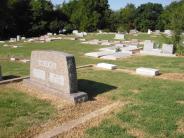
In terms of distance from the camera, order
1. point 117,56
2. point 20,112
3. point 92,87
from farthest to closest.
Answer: point 117,56 < point 92,87 < point 20,112

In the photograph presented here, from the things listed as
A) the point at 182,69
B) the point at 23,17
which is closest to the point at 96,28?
the point at 23,17

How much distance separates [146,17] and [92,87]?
5531 cm

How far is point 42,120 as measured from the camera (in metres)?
7.20

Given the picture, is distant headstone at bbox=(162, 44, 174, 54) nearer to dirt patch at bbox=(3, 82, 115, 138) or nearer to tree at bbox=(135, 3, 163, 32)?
dirt patch at bbox=(3, 82, 115, 138)

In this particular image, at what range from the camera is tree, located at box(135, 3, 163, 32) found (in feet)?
204

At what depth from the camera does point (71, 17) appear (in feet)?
180

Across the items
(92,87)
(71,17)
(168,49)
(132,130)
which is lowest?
(132,130)

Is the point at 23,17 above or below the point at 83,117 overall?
above

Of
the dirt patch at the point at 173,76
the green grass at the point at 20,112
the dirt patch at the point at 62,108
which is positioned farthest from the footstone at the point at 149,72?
the green grass at the point at 20,112

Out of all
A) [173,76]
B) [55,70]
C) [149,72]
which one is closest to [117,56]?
[149,72]

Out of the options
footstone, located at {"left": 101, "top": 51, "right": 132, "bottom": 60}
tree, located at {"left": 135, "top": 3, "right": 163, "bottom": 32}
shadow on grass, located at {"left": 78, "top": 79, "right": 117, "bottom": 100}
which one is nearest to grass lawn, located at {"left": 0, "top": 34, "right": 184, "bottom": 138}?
shadow on grass, located at {"left": 78, "top": 79, "right": 117, "bottom": 100}

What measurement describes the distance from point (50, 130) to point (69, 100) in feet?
6.55

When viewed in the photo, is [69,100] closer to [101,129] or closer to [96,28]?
[101,129]

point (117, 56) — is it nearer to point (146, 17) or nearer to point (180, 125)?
point (180, 125)
